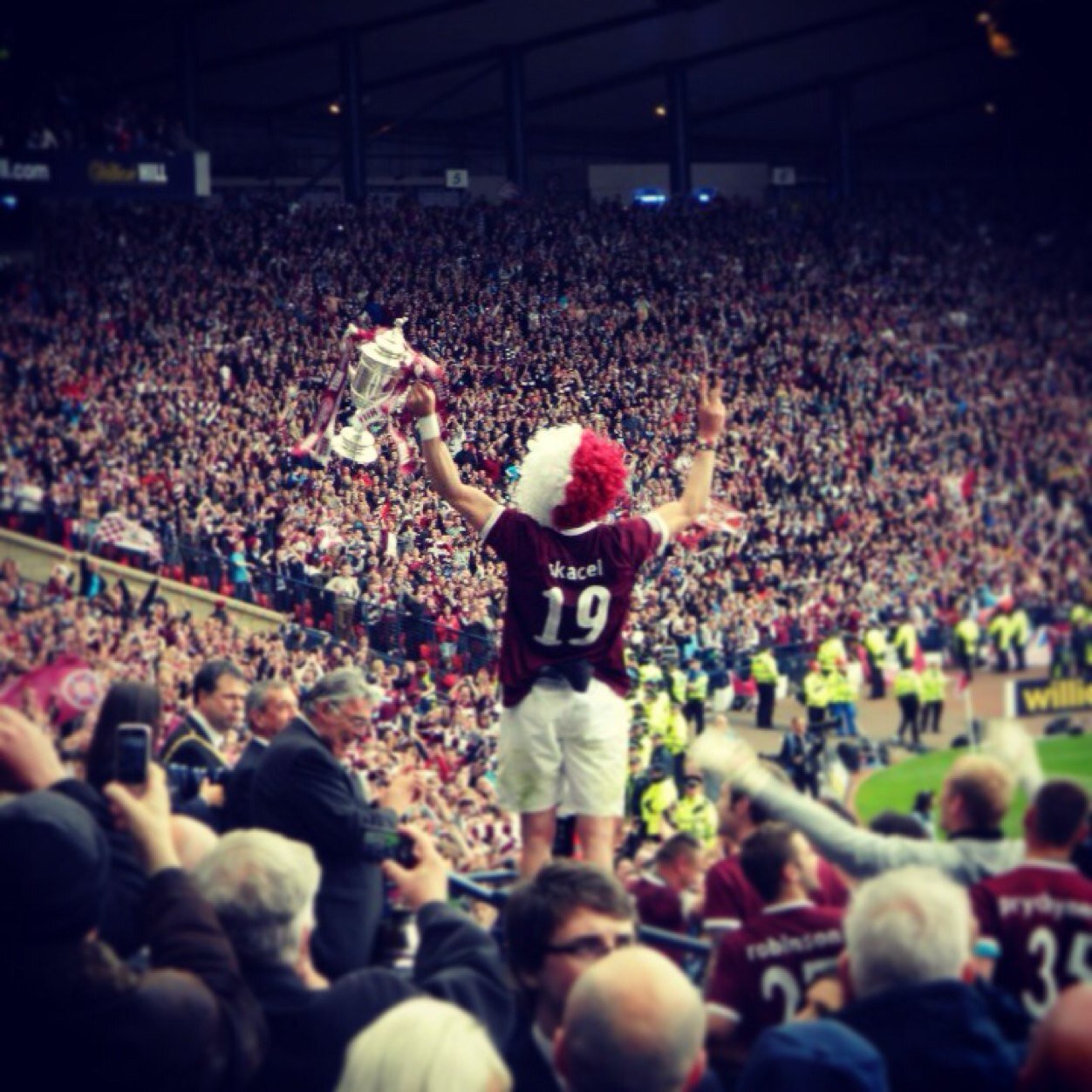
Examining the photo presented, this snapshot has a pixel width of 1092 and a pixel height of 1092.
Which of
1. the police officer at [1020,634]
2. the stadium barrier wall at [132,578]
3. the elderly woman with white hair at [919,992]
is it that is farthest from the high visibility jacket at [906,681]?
the elderly woman with white hair at [919,992]

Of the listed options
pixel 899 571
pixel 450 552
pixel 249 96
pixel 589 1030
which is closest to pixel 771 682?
pixel 899 571

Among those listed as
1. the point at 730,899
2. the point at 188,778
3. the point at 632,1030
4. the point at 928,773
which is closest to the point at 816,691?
the point at 928,773

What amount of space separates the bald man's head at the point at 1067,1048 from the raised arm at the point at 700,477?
1.95m

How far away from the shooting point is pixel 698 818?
6.43m

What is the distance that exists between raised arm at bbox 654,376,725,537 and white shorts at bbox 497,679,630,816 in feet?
1.39

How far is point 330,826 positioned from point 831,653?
4.00 meters

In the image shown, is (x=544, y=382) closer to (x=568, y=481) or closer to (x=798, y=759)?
(x=568, y=481)

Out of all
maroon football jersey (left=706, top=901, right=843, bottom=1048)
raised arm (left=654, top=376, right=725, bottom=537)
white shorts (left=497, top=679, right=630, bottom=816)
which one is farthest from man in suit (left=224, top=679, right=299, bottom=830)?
maroon football jersey (left=706, top=901, right=843, bottom=1048)

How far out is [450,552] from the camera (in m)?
5.27

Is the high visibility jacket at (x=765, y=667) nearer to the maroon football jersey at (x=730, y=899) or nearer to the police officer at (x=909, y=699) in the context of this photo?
the police officer at (x=909, y=699)

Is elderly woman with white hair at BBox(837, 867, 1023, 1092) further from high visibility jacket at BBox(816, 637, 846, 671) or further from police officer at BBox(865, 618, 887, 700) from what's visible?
high visibility jacket at BBox(816, 637, 846, 671)

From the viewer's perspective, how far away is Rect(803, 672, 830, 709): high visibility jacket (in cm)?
675

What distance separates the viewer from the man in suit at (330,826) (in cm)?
326

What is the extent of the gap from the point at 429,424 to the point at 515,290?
156cm
